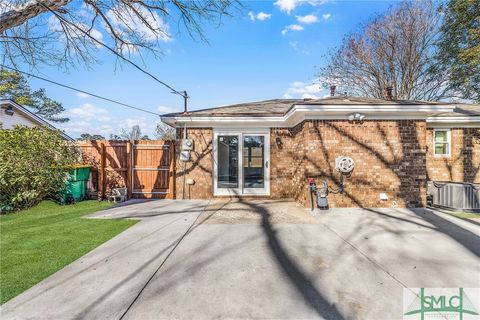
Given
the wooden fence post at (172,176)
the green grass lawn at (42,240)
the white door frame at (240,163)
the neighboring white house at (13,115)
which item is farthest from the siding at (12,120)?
the white door frame at (240,163)

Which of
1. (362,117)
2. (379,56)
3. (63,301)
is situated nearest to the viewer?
(63,301)

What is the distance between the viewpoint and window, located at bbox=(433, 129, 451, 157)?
329 inches

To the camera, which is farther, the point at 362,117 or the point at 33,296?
the point at 362,117

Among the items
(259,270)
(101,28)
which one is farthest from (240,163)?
(101,28)

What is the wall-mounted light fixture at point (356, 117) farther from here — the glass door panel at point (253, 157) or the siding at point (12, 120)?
the siding at point (12, 120)

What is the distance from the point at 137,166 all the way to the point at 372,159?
7719mm

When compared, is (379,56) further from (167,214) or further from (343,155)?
(167,214)

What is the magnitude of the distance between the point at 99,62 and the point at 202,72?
4.00 metres

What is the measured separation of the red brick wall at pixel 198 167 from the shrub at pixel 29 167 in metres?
3.57

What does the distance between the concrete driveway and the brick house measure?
1.59 m

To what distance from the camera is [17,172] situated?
6.52m

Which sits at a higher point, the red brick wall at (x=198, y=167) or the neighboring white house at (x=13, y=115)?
the neighboring white house at (x=13, y=115)

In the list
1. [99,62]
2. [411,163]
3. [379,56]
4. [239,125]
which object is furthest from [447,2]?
[99,62]

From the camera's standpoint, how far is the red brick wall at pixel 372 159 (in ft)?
21.7
